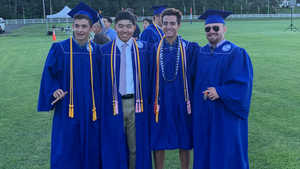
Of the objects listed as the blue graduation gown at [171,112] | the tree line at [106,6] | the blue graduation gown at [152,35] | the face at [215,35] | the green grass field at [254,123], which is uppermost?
the tree line at [106,6]

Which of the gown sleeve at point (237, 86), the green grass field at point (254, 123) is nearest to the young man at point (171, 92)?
the gown sleeve at point (237, 86)

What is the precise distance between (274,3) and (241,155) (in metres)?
94.4

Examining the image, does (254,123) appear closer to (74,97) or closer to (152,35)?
(152,35)

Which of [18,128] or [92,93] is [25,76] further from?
[92,93]

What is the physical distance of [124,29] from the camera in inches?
130

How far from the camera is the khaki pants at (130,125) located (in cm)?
336

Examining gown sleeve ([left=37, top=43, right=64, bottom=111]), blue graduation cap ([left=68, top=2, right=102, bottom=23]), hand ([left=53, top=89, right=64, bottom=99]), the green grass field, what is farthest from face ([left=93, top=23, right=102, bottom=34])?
hand ([left=53, top=89, right=64, bottom=99])

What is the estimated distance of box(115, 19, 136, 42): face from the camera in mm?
3273

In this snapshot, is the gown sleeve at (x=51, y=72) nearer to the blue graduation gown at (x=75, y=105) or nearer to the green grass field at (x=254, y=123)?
the blue graduation gown at (x=75, y=105)

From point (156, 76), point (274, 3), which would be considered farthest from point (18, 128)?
point (274, 3)

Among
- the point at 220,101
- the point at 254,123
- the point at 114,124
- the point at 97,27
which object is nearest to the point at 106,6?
the point at 97,27

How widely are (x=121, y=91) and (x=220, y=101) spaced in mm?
1111

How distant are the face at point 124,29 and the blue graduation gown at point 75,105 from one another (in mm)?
381

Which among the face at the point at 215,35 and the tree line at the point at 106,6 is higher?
the tree line at the point at 106,6
